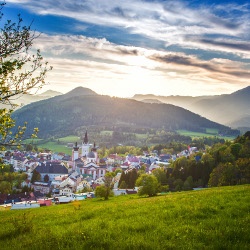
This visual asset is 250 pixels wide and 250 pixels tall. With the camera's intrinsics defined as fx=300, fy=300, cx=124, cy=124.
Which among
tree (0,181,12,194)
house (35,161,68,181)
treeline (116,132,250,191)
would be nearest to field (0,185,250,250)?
treeline (116,132,250,191)

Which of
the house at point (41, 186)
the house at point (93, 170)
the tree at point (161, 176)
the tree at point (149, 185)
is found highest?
the tree at point (149, 185)

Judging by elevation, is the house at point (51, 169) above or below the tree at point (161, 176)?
below

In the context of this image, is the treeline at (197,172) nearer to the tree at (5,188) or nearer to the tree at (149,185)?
the tree at (149,185)

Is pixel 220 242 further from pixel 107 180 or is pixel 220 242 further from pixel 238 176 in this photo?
pixel 238 176

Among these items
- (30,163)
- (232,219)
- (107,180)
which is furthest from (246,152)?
(30,163)

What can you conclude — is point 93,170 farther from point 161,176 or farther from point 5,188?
point 161,176

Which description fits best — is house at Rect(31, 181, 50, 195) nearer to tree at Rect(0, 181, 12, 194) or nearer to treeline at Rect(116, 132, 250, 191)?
tree at Rect(0, 181, 12, 194)

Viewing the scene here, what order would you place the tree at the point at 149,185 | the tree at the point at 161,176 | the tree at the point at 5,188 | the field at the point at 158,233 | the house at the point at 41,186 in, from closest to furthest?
the field at the point at 158,233 < the tree at the point at 149,185 < the tree at the point at 161,176 < the tree at the point at 5,188 < the house at the point at 41,186

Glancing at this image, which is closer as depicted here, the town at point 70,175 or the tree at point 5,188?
the town at point 70,175

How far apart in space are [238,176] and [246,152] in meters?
24.1

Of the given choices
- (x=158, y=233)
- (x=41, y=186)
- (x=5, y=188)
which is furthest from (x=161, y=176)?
(x=158, y=233)

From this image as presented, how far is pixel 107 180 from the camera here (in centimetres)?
5584

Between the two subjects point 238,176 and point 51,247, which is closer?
point 51,247

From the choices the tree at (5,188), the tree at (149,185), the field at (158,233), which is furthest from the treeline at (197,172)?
the field at (158,233)
